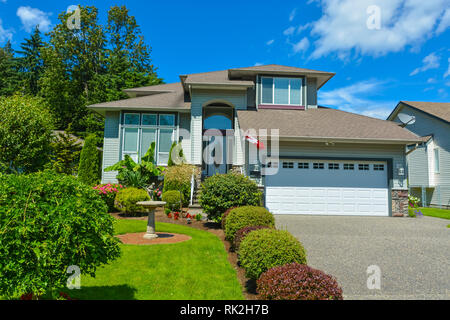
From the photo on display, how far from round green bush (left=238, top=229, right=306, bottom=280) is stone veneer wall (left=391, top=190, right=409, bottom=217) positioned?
1101cm

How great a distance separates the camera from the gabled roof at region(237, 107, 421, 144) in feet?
44.7

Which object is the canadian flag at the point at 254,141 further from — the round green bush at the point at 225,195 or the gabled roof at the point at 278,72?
the gabled roof at the point at 278,72

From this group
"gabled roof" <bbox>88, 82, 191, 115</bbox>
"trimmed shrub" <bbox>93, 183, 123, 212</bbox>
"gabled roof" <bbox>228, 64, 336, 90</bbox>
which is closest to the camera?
"trimmed shrub" <bbox>93, 183, 123, 212</bbox>

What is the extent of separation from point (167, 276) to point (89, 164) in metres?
12.8

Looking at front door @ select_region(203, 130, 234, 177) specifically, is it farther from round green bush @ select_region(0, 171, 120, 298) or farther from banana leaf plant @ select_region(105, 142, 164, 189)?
round green bush @ select_region(0, 171, 120, 298)

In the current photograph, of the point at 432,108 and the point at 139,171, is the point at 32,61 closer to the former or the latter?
the point at 139,171

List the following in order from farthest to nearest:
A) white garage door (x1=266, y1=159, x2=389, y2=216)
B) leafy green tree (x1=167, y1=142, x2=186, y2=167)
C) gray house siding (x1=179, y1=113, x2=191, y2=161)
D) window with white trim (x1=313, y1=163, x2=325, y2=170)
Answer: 1. gray house siding (x1=179, y1=113, x2=191, y2=161)
2. leafy green tree (x1=167, y1=142, x2=186, y2=167)
3. window with white trim (x1=313, y1=163, x2=325, y2=170)
4. white garage door (x1=266, y1=159, x2=389, y2=216)

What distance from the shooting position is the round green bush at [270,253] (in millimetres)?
4820

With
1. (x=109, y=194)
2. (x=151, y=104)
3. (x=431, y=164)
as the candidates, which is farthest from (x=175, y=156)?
(x=431, y=164)

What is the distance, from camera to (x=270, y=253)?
4.90 meters

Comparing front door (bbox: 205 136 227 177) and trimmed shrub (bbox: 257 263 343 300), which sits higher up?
front door (bbox: 205 136 227 177)

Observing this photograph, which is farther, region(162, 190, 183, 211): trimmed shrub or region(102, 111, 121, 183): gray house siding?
region(102, 111, 121, 183): gray house siding

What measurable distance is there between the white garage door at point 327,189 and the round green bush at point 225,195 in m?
3.34

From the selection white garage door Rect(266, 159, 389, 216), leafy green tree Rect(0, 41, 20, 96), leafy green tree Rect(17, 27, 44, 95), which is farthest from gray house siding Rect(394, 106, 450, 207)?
leafy green tree Rect(17, 27, 44, 95)
